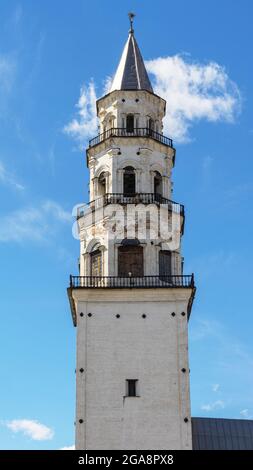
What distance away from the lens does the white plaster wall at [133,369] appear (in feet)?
122

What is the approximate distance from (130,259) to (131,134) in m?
6.33

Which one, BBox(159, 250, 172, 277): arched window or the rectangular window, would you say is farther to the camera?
BBox(159, 250, 172, 277): arched window

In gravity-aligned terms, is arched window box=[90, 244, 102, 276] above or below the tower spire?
below

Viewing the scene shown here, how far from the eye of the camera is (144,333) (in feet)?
129

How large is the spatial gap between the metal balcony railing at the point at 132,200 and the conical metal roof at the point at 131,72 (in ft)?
19.1

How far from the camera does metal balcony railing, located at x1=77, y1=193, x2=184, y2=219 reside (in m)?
41.9

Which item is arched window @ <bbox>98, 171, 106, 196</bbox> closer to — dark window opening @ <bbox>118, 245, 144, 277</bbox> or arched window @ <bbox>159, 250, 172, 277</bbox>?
dark window opening @ <bbox>118, 245, 144, 277</bbox>

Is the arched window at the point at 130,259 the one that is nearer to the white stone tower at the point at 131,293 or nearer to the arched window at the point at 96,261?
the white stone tower at the point at 131,293

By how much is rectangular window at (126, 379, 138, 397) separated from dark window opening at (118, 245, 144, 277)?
474 centimetres

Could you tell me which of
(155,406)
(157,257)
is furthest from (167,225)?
(155,406)

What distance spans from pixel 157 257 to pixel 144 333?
3643mm

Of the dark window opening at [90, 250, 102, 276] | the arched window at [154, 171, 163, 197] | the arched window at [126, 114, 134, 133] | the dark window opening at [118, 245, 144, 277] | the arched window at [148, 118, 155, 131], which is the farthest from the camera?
the arched window at [148, 118, 155, 131]

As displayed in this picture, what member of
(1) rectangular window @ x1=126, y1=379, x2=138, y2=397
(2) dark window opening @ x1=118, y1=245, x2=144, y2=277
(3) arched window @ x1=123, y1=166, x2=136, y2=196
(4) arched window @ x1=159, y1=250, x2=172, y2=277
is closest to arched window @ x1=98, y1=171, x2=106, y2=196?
(3) arched window @ x1=123, y1=166, x2=136, y2=196
